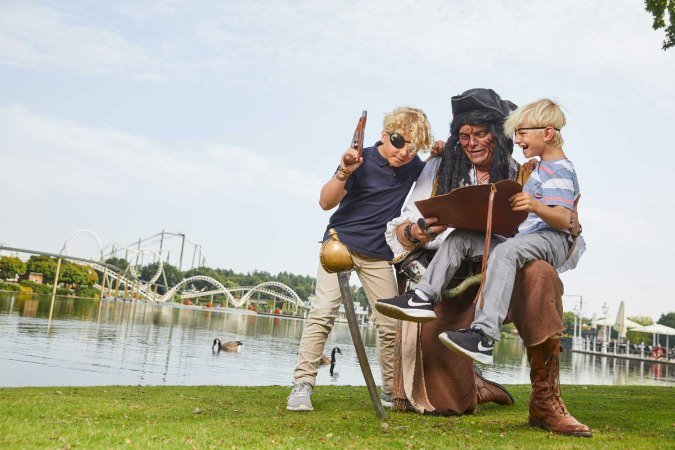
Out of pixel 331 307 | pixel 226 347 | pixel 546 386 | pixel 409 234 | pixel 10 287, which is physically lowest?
pixel 226 347

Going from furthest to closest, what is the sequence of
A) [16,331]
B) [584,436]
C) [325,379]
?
[16,331]
[325,379]
[584,436]

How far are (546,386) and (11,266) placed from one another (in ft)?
265

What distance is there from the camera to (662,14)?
6.99 m

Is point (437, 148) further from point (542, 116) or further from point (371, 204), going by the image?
point (542, 116)

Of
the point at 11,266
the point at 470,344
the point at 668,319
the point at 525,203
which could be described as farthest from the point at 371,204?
the point at 668,319

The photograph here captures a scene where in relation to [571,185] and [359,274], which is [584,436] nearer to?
[571,185]

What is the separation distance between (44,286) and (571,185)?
75.4m

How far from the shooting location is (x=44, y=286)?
228 feet

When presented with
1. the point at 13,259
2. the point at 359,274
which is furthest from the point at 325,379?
the point at 13,259

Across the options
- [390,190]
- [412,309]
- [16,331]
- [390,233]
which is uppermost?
[390,190]

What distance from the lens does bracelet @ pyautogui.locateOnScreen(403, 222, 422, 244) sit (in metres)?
3.73

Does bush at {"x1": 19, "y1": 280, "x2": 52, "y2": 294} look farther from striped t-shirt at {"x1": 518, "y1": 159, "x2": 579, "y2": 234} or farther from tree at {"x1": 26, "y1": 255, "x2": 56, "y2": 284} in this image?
striped t-shirt at {"x1": 518, "y1": 159, "x2": 579, "y2": 234}

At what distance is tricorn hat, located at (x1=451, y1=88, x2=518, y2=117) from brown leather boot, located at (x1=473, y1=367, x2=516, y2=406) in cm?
192

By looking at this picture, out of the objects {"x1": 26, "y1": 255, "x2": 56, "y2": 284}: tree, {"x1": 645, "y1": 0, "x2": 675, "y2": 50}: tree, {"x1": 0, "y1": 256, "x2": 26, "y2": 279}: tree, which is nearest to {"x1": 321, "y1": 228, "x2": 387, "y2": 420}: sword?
{"x1": 645, "y1": 0, "x2": 675, "y2": 50}: tree
